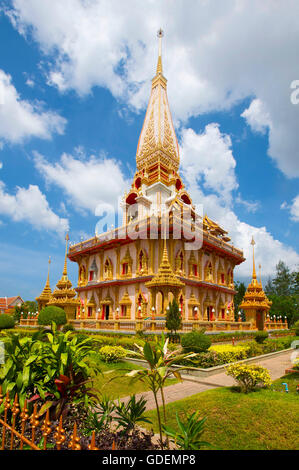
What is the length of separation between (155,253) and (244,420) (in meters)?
18.9

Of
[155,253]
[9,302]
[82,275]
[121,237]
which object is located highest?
[121,237]

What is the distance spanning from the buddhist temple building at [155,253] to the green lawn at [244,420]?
10903mm

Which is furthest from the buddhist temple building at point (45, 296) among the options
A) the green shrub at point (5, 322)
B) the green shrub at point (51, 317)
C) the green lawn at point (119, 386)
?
the green lawn at point (119, 386)

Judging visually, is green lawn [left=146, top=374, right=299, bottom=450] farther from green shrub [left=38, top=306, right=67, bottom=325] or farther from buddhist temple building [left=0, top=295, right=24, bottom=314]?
buddhist temple building [left=0, top=295, right=24, bottom=314]

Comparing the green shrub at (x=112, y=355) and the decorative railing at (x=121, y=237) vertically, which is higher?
the decorative railing at (x=121, y=237)

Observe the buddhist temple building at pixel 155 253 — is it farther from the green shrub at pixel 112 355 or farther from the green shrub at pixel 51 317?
the green shrub at pixel 112 355

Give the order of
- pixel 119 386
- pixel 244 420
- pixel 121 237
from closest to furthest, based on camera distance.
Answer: pixel 244 420, pixel 119 386, pixel 121 237

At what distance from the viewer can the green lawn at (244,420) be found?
486 cm

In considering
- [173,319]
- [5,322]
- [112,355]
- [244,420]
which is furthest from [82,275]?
[244,420]

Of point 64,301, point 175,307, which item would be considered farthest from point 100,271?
point 175,307

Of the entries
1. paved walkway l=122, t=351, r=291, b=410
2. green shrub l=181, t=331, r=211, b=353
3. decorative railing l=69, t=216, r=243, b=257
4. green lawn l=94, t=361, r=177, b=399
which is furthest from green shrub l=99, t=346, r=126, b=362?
decorative railing l=69, t=216, r=243, b=257

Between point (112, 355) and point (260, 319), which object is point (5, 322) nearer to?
point (112, 355)

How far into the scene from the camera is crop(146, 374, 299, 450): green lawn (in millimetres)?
4855

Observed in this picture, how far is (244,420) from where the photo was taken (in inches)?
219
